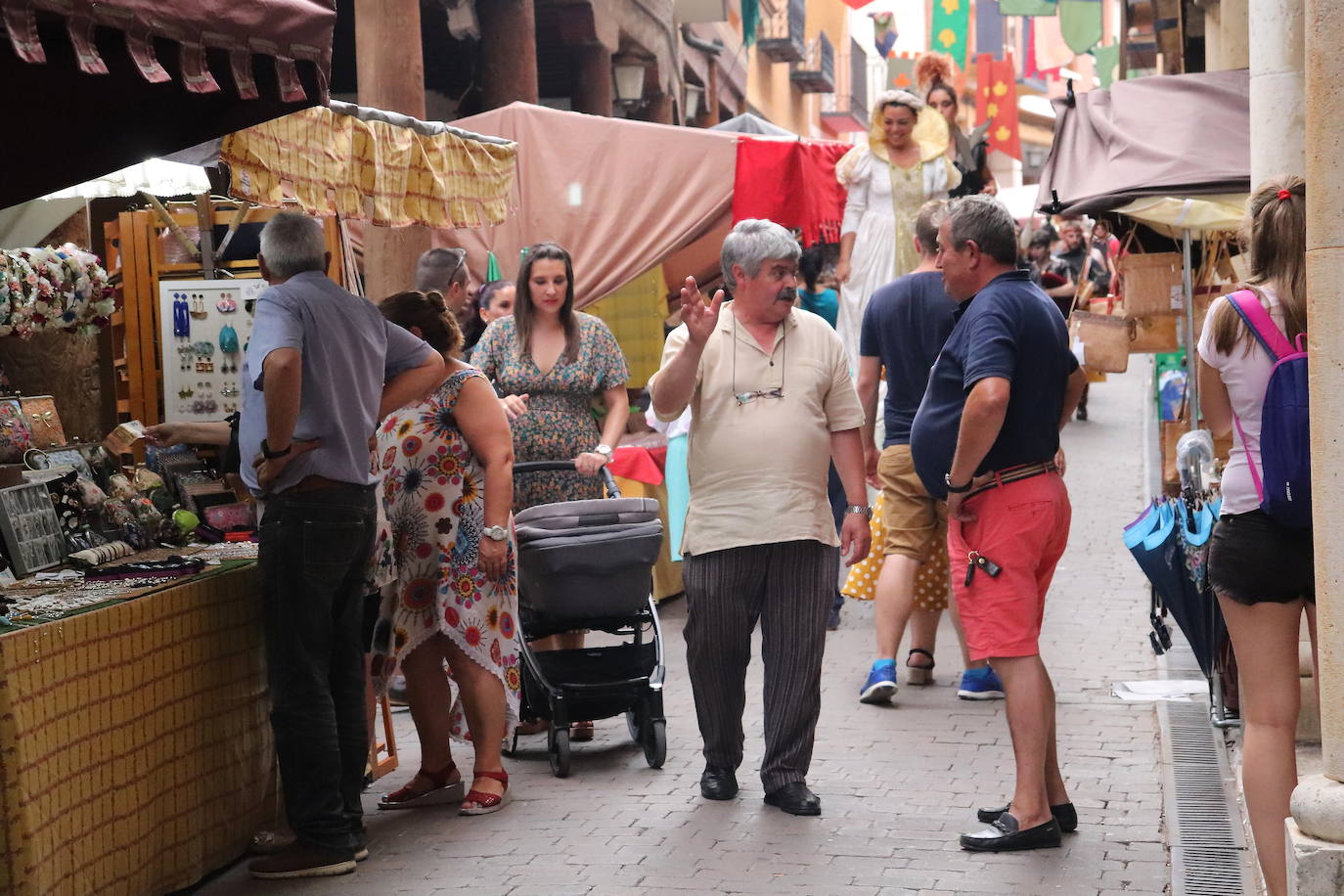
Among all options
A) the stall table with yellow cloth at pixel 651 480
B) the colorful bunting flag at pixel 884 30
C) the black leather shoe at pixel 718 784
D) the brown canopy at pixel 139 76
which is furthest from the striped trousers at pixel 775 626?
the colorful bunting flag at pixel 884 30

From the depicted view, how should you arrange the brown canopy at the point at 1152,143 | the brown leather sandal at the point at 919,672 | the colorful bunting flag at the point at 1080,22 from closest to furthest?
the brown leather sandal at the point at 919,672 → the brown canopy at the point at 1152,143 → the colorful bunting flag at the point at 1080,22

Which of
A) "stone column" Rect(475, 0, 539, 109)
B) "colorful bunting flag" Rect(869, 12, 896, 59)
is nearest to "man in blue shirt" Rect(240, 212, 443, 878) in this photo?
"stone column" Rect(475, 0, 539, 109)

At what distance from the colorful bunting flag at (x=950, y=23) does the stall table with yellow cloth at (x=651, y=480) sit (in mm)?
21769

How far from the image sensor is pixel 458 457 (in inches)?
229

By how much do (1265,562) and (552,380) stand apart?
139 inches

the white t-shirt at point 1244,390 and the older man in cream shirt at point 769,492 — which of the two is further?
the older man in cream shirt at point 769,492

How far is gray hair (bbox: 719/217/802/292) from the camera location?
560 centimetres

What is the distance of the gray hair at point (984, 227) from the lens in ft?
17.2

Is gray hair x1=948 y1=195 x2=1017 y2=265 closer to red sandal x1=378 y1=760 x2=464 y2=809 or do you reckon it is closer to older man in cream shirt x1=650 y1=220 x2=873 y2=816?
older man in cream shirt x1=650 y1=220 x2=873 y2=816

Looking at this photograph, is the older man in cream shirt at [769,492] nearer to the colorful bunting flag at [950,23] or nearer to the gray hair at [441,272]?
the gray hair at [441,272]

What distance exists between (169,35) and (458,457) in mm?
2259

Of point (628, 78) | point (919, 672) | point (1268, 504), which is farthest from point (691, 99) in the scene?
point (1268, 504)

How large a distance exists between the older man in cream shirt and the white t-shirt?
1621 mm

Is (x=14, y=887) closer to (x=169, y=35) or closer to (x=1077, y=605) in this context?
(x=169, y=35)
